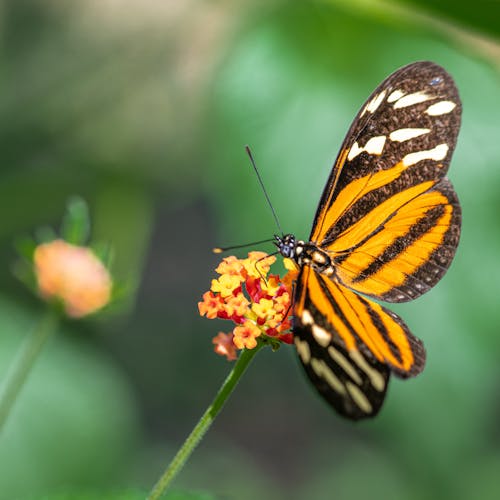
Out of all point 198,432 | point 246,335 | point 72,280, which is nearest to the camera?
point 198,432

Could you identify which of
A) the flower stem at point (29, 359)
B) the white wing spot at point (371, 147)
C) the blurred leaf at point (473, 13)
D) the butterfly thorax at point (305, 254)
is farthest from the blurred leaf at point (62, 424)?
the blurred leaf at point (473, 13)

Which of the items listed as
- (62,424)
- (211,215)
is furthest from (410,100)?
(211,215)

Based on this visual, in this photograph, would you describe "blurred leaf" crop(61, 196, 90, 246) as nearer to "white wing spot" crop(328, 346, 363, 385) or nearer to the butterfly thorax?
the butterfly thorax

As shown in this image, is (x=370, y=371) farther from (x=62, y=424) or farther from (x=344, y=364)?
(x=62, y=424)

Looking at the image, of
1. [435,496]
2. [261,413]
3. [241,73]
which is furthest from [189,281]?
[241,73]

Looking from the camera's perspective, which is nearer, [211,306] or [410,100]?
[211,306]

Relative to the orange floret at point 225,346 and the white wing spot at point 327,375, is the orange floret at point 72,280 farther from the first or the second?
the white wing spot at point 327,375

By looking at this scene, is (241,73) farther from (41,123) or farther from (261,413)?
(261,413)
